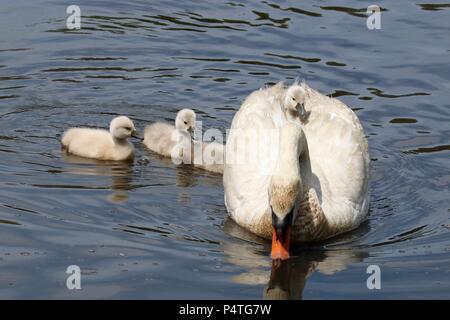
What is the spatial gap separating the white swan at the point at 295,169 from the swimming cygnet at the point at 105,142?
1502 mm

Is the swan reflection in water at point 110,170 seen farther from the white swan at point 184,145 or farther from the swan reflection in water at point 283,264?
the swan reflection in water at point 283,264

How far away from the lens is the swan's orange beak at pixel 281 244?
9.67m

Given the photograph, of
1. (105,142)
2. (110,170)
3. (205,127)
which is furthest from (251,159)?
(205,127)

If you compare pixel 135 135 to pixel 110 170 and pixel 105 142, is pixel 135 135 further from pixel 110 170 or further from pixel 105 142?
pixel 110 170

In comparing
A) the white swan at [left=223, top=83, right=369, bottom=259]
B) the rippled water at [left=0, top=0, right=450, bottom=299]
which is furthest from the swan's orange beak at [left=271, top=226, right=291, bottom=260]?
the rippled water at [left=0, top=0, right=450, bottom=299]

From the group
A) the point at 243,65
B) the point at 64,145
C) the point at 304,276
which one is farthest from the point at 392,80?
the point at 304,276

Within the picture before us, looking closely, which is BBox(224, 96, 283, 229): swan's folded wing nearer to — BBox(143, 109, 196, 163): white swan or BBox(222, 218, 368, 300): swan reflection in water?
BBox(222, 218, 368, 300): swan reflection in water

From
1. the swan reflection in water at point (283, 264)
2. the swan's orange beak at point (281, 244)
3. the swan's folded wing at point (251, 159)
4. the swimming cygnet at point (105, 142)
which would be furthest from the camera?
the swimming cygnet at point (105, 142)

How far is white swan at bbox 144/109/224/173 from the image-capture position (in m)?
12.5

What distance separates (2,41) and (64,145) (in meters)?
3.43

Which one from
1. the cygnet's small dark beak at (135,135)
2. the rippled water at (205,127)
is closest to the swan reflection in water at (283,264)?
the rippled water at (205,127)
